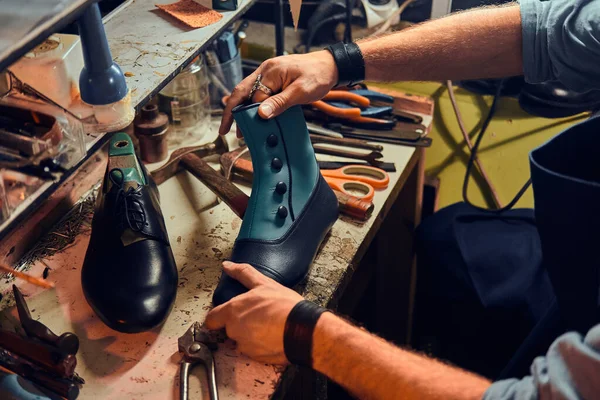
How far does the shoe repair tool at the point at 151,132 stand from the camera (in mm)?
1214

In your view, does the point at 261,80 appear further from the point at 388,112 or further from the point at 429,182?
the point at 429,182

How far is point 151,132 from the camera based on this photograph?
1.21m

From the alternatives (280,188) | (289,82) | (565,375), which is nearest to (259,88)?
(289,82)

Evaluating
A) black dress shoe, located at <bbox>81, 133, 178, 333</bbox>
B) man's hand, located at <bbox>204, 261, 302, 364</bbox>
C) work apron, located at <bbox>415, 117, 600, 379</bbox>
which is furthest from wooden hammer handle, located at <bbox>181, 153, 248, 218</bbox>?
work apron, located at <bbox>415, 117, 600, 379</bbox>

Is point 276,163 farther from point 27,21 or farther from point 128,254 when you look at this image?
point 27,21

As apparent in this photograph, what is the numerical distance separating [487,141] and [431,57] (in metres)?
0.55

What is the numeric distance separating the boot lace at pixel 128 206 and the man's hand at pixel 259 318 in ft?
0.66

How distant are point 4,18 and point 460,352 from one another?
4.38 ft

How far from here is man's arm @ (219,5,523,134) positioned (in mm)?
1083

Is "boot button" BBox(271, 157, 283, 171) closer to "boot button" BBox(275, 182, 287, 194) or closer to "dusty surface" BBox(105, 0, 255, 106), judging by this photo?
"boot button" BBox(275, 182, 287, 194)

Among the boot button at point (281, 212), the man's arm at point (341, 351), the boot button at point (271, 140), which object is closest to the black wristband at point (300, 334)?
the man's arm at point (341, 351)

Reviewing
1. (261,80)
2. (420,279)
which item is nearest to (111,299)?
(261,80)

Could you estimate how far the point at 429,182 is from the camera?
5.67 ft

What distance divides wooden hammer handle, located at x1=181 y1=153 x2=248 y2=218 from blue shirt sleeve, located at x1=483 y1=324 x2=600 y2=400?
0.53 meters
